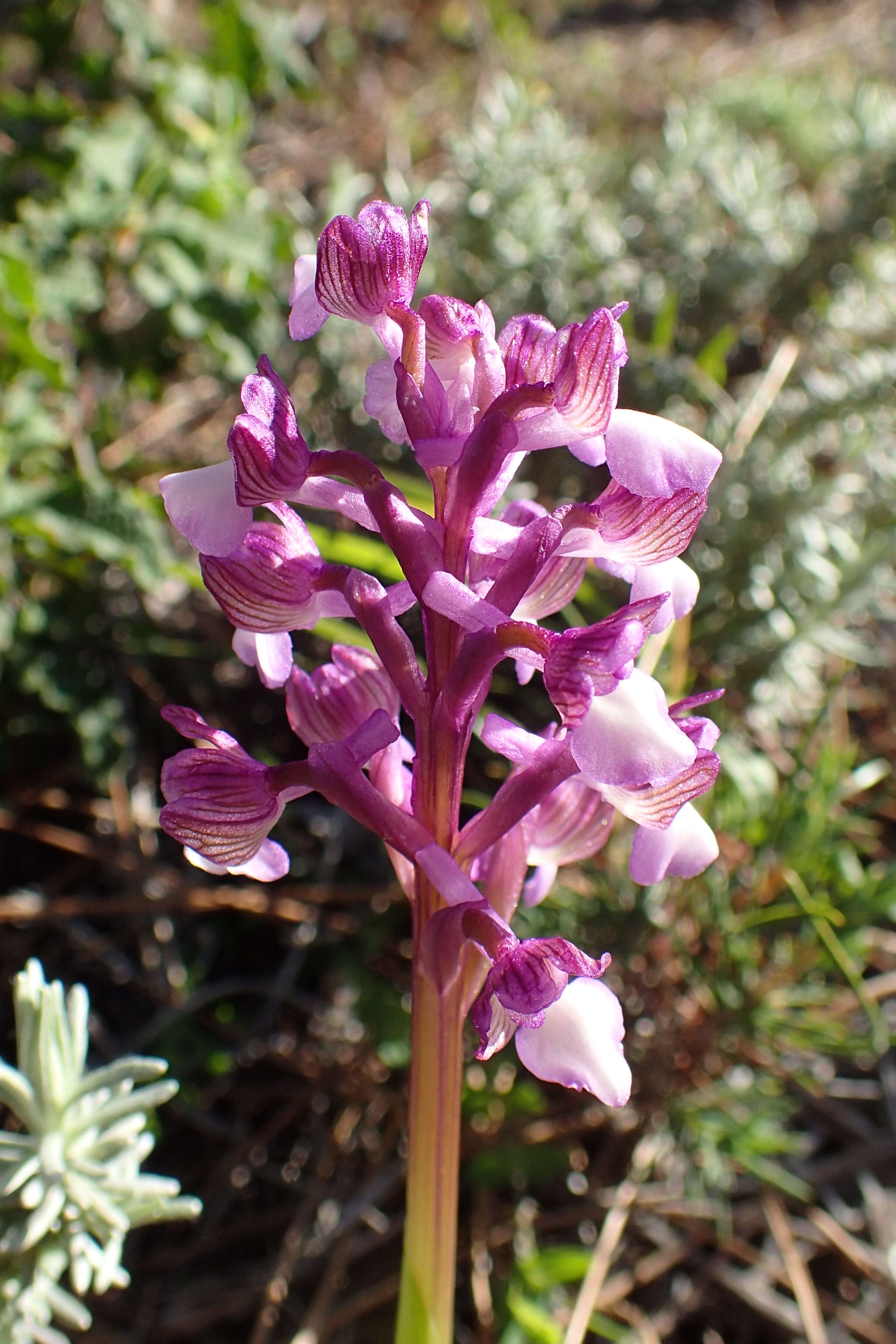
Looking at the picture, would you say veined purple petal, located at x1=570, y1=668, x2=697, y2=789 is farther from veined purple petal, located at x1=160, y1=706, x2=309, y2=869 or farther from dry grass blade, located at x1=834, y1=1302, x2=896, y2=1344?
dry grass blade, located at x1=834, y1=1302, x2=896, y2=1344

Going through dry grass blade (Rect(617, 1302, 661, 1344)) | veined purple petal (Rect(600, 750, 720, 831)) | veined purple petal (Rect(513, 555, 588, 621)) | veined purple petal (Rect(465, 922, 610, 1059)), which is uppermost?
veined purple petal (Rect(513, 555, 588, 621))

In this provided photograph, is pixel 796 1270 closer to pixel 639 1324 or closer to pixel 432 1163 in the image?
pixel 639 1324

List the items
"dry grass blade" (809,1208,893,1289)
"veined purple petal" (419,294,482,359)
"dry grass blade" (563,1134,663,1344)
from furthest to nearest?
1. "dry grass blade" (809,1208,893,1289)
2. "dry grass blade" (563,1134,663,1344)
3. "veined purple petal" (419,294,482,359)

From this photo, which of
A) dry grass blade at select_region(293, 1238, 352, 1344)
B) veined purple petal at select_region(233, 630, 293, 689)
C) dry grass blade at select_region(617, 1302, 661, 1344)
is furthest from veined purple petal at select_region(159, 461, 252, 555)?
dry grass blade at select_region(617, 1302, 661, 1344)

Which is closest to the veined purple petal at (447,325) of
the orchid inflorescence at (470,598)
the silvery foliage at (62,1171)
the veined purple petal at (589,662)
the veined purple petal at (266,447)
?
the orchid inflorescence at (470,598)

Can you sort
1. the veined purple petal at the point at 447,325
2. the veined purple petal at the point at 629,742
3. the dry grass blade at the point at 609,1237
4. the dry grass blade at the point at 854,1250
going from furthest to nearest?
the dry grass blade at the point at 854,1250 < the dry grass blade at the point at 609,1237 < the veined purple petal at the point at 447,325 < the veined purple petal at the point at 629,742

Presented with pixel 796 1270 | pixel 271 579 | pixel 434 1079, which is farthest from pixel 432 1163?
pixel 796 1270

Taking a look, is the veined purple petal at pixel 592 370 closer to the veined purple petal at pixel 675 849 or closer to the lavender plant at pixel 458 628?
the lavender plant at pixel 458 628
